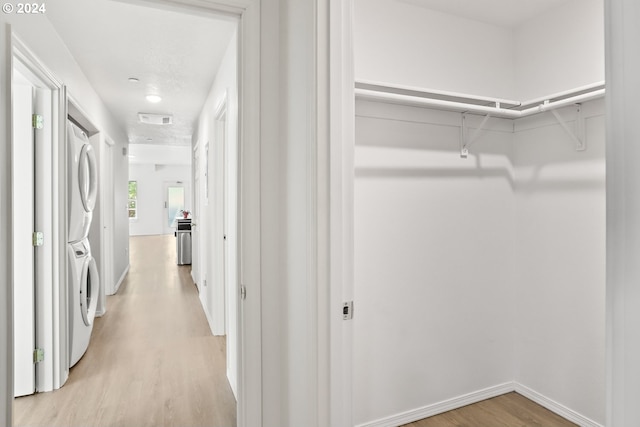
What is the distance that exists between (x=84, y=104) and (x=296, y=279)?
11.2 feet

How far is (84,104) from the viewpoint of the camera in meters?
3.79

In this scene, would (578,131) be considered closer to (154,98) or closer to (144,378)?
(144,378)

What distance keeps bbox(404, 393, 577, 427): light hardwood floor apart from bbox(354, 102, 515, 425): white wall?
11 centimetres

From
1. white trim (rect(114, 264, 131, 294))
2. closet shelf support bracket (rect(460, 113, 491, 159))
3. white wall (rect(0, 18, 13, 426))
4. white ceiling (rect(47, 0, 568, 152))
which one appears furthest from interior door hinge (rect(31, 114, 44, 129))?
white trim (rect(114, 264, 131, 294))

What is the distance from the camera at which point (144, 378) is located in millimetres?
3008

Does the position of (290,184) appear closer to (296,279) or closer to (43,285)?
(296,279)

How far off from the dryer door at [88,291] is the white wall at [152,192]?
10.5 metres

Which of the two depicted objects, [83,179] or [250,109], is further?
[83,179]

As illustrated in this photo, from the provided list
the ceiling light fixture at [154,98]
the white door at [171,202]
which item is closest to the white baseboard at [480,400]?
the ceiling light fixture at [154,98]

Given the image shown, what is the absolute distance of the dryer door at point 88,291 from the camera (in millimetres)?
3403

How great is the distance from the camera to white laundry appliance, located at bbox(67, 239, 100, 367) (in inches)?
124

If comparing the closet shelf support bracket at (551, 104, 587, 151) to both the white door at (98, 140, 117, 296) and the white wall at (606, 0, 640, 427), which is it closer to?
the white wall at (606, 0, 640, 427)

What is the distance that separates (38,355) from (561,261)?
11.7ft

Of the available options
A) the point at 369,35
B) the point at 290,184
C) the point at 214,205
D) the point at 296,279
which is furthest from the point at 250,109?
the point at 214,205
